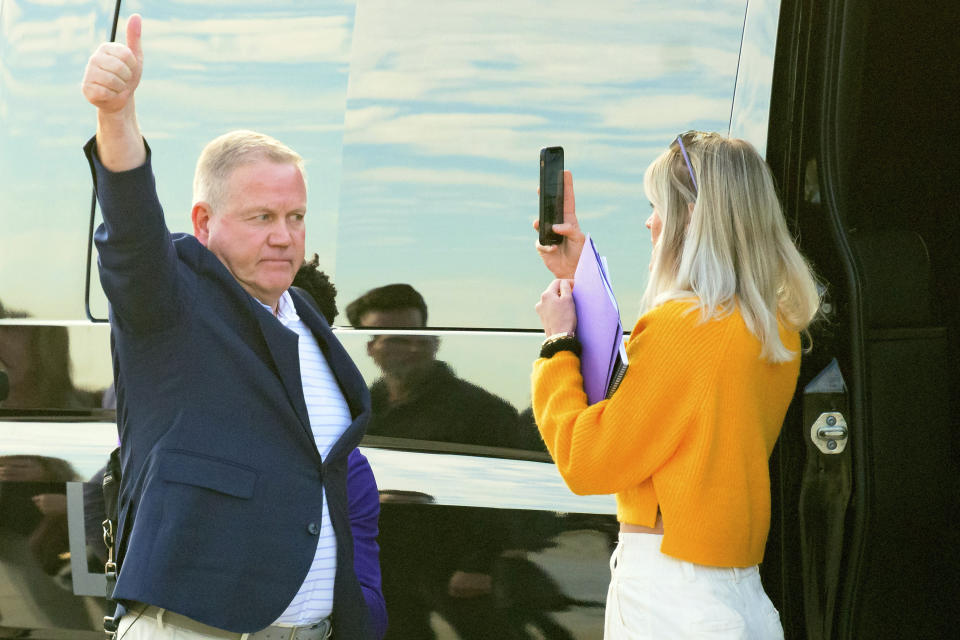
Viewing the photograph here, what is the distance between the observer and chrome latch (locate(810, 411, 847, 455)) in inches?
75.4

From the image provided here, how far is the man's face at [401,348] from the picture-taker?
2.19m

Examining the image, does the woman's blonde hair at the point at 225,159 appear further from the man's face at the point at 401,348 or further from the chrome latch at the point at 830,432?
the chrome latch at the point at 830,432

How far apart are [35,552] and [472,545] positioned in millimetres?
1105

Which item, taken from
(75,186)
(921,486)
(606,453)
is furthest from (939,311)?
(75,186)

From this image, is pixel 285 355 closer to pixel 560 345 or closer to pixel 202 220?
pixel 202 220

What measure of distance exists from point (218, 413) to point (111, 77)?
19.7 inches

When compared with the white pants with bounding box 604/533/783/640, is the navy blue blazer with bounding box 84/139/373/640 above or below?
above

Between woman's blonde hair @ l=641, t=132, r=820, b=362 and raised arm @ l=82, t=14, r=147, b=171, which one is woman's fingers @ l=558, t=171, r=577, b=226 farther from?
raised arm @ l=82, t=14, r=147, b=171

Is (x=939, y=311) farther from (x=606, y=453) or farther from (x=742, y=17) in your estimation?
(x=606, y=453)

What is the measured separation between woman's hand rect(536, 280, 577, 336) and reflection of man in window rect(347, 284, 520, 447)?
0.31m

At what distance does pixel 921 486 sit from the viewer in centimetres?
199

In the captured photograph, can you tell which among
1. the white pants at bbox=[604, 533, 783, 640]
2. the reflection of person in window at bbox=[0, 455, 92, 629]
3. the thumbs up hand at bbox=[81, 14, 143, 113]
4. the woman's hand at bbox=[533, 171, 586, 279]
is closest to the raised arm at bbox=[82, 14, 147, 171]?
the thumbs up hand at bbox=[81, 14, 143, 113]

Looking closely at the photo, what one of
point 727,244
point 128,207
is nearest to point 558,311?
point 727,244

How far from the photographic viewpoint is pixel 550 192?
6.36 feet
